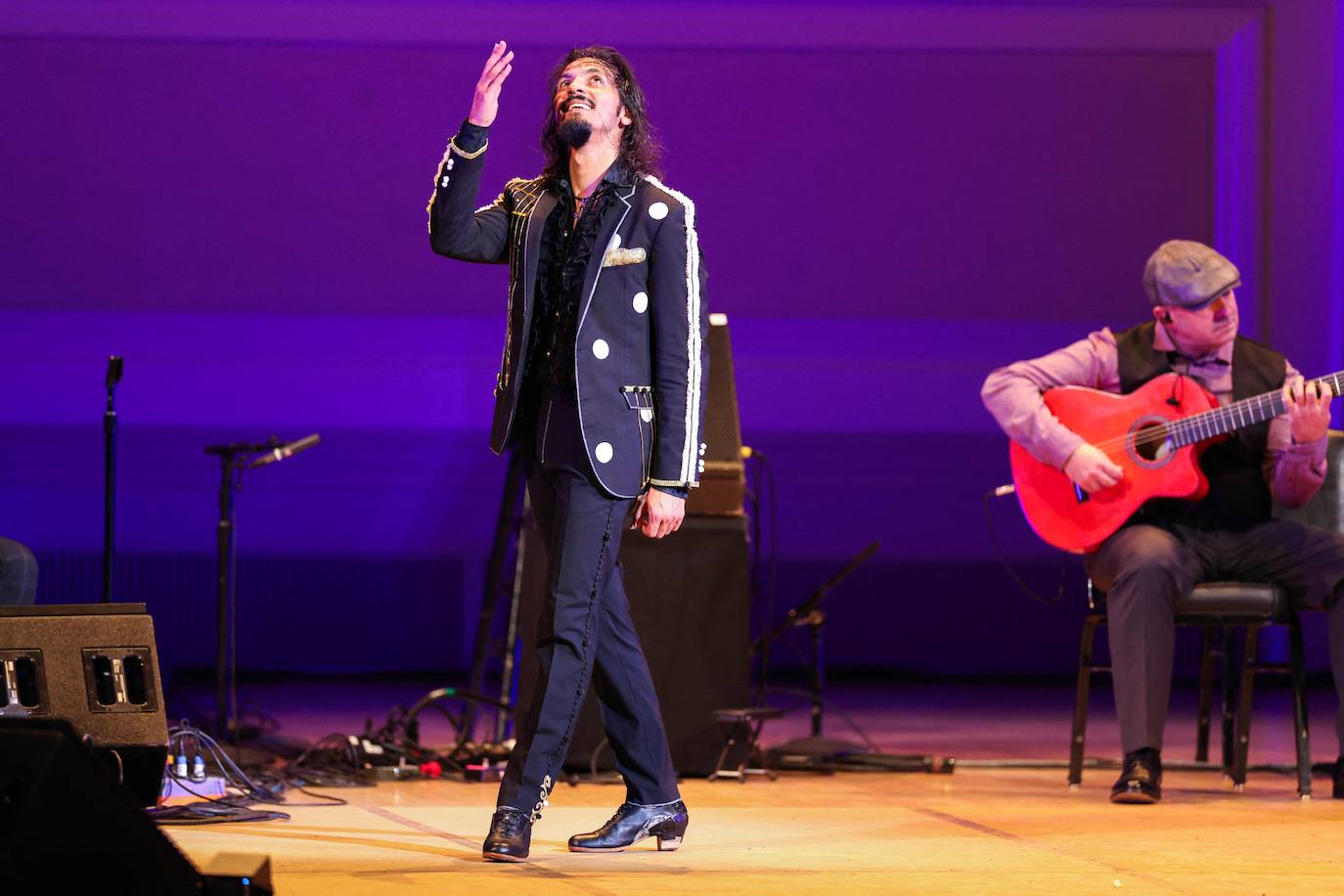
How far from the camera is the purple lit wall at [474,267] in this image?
7156mm

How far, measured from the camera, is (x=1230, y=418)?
4.57m

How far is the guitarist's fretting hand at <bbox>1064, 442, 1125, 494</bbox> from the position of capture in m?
4.56

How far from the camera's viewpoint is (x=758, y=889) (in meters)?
2.94

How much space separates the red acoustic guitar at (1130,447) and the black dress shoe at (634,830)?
1617 mm

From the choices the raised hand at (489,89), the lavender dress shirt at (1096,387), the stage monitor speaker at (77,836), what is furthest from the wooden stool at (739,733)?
the stage monitor speaker at (77,836)

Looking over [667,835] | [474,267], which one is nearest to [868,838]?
[667,835]

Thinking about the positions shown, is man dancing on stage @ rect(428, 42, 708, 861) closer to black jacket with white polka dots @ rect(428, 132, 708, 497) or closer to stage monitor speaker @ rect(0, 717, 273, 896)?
black jacket with white polka dots @ rect(428, 132, 708, 497)

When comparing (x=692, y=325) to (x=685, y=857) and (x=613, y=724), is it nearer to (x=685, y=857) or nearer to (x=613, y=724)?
(x=613, y=724)

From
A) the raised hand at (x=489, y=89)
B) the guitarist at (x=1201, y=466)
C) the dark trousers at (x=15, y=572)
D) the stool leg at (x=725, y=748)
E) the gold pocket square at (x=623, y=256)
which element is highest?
the raised hand at (x=489, y=89)

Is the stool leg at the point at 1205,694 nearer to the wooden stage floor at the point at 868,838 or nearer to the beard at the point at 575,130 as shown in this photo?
the wooden stage floor at the point at 868,838

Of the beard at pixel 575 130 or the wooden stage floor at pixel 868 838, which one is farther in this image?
the beard at pixel 575 130

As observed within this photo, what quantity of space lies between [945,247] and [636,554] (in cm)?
305

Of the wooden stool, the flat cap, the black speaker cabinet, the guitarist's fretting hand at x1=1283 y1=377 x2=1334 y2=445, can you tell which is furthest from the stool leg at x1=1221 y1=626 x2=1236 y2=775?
the black speaker cabinet

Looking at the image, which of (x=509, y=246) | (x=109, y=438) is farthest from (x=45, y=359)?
(x=509, y=246)
